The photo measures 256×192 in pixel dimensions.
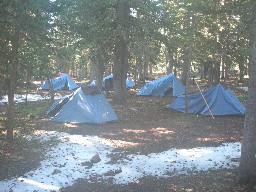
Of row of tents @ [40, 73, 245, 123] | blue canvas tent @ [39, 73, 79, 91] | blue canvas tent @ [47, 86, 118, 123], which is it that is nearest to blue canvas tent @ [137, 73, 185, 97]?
row of tents @ [40, 73, 245, 123]

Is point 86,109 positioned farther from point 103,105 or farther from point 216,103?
point 216,103

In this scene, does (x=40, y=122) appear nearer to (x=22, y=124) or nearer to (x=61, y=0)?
(x=22, y=124)

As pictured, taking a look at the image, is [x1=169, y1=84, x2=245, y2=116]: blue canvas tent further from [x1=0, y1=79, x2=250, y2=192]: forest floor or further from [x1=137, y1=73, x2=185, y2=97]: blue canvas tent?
[x1=137, y1=73, x2=185, y2=97]: blue canvas tent

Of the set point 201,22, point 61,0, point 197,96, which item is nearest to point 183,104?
point 197,96

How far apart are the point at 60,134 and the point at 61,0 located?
5.23 metres

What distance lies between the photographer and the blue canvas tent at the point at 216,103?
15.4 metres

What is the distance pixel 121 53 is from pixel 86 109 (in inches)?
220

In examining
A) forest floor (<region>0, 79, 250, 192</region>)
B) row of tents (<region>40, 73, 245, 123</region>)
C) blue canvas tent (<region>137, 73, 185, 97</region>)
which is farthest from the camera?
blue canvas tent (<region>137, 73, 185, 97</region>)

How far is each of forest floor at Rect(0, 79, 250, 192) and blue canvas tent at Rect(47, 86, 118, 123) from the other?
324 millimetres

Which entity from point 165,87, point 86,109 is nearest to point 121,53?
point 86,109

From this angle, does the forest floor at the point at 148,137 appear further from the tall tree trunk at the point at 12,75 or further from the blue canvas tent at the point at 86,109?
the tall tree trunk at the point at 12,75

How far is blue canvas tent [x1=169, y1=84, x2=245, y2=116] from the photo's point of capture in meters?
15.4

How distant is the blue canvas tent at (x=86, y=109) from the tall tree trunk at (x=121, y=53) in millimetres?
3708

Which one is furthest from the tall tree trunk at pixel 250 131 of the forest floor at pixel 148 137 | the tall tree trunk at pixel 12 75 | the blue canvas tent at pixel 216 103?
the blue canvas tent at pixel 216 103
